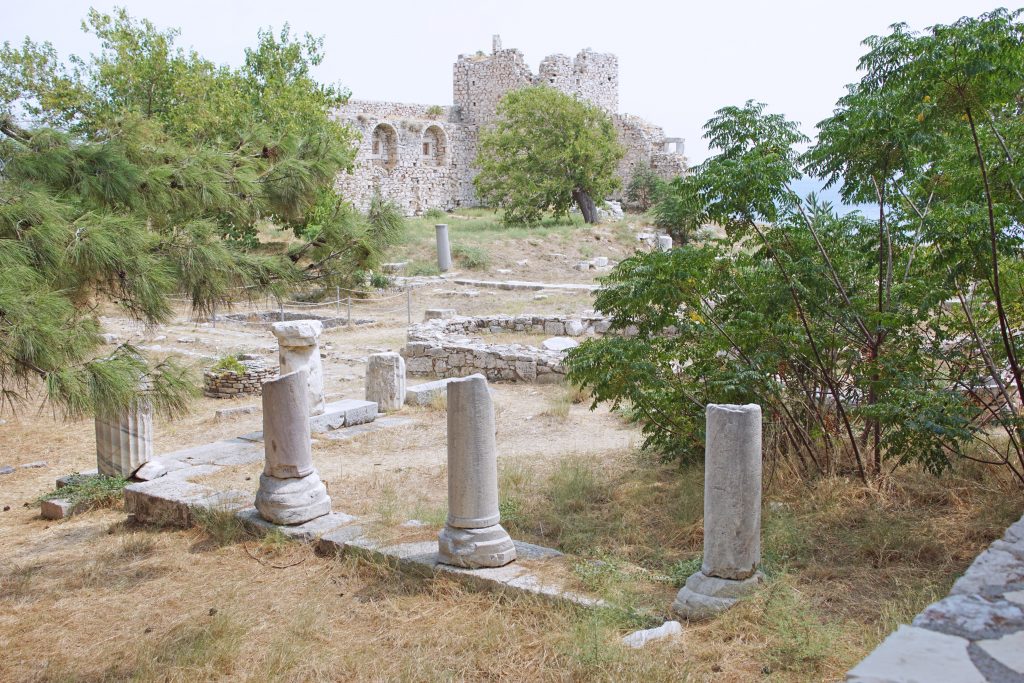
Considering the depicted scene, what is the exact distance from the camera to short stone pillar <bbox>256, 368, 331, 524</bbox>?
6602 mm

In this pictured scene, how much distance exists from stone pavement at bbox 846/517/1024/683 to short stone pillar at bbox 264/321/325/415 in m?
7.79

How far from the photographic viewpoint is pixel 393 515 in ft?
22.1

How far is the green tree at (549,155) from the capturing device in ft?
98.4

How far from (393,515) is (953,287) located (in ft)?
14.3

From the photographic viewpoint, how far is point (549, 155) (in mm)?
30094

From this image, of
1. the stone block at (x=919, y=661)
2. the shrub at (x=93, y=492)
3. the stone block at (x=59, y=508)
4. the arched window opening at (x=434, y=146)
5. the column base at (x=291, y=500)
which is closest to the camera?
the stone block at (x=919, y=661)

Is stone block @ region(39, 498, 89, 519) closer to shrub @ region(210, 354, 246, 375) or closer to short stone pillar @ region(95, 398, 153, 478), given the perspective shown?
short stone pillar @ region(95, 398, 153, 478)

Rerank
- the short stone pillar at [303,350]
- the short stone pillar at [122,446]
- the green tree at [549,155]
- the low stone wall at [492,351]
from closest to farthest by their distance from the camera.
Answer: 1. the short stone pillar at [122,446]
2. the short stone pillar at [303,350]
3. the low stone wall at [492,351]
4. the green tree at [549,155]

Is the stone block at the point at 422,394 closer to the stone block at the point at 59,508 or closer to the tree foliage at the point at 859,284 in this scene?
the stone block at the point at 59,508

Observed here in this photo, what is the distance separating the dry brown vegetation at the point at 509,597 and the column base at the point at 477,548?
0.61ft

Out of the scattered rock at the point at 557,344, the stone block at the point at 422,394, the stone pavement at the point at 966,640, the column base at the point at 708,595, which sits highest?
the stone pavement at the point at 966,640

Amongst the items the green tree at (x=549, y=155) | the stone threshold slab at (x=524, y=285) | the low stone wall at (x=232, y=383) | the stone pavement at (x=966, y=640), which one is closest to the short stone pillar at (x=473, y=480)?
→ the stone pavement at (x=966, y=640)

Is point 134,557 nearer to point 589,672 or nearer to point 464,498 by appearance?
point 464,498

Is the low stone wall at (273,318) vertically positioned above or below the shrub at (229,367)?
above
